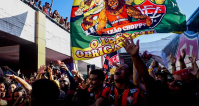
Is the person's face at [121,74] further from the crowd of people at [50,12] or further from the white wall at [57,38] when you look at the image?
the white wall at [57,38]

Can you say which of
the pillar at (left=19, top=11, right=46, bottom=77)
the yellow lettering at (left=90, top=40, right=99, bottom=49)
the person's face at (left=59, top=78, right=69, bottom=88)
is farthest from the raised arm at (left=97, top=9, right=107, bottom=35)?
the pillar at (left=19, top=11, right=46, bottom=77)

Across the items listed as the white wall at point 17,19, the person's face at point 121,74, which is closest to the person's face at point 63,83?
the person's face at point 121,74

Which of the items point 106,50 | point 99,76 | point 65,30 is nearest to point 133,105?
point 99,76

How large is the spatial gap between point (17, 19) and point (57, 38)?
5106 mm

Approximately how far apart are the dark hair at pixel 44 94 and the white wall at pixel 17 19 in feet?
34.2

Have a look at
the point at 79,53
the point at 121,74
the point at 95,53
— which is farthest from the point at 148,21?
the point at 121,74

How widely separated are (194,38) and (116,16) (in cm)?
441

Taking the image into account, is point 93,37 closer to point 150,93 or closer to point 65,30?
point 150,93

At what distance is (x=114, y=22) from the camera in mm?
6414

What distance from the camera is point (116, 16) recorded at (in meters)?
6.46

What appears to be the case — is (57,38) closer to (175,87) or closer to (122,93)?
(122,93)

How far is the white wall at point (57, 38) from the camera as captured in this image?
1534 centimetres

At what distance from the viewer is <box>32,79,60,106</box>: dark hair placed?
1.61m

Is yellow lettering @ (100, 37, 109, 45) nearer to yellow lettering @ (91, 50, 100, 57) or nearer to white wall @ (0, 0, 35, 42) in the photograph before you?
yellow lettering @ (91, 50, 100, 57)
